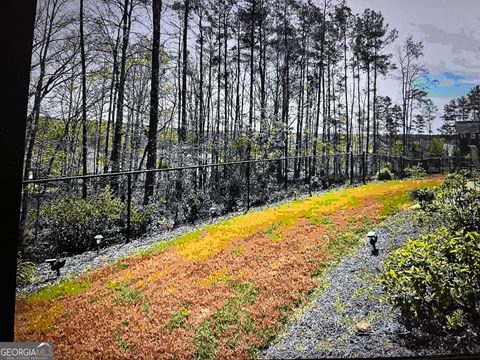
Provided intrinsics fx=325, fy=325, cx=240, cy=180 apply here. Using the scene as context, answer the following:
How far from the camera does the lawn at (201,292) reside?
1734 mm

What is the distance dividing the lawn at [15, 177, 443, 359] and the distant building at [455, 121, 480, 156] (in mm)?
329

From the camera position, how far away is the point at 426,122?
8.51 feet

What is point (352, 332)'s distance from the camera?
181cm

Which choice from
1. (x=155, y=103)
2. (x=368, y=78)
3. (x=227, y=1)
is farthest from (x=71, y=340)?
(x=368, y=78)

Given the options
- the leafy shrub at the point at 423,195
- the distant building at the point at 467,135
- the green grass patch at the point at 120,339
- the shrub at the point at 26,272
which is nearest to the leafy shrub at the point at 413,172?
the leafy shrub at the point at 423,195

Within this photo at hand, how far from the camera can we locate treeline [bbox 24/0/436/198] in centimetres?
211

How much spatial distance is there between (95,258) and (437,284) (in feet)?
6.61

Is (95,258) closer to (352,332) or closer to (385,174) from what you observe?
(352,332)

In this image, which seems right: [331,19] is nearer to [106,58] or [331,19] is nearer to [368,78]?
[368,78]

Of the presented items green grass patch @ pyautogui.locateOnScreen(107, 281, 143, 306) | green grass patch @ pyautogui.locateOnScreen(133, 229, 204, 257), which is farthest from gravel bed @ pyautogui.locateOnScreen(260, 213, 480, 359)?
green grass patch @ pyautogui.locateOnScreen(133, 229, 204, 257)

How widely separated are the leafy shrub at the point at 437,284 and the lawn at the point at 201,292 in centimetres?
44

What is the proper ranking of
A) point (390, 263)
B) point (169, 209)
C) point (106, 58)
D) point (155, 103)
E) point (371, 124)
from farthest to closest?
point (371, 124) < point (169, 209) < point (155, 103) < point (106, 58) < point (390, 263)

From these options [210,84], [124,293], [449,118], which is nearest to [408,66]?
[449,118]

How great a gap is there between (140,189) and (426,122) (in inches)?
90.2
